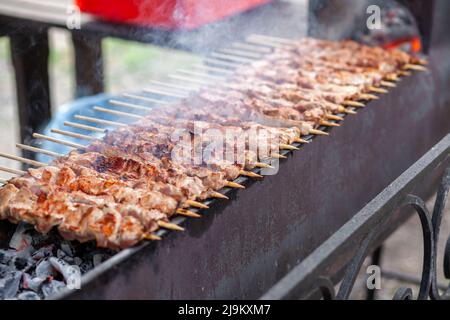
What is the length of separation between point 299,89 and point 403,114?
75 centimetres

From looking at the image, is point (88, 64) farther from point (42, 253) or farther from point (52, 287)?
point (52, 287)

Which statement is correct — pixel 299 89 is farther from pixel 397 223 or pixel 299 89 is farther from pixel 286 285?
pixel 286 285

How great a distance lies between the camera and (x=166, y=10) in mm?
5230

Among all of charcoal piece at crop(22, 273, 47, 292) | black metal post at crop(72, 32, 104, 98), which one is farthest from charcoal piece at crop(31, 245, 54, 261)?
black metal post at crop(72, 32, 104, 98)

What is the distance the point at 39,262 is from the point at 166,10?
269 centimetres

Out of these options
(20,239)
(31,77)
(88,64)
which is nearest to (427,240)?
(20,239)

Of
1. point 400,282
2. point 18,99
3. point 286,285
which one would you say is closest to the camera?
point 286,285

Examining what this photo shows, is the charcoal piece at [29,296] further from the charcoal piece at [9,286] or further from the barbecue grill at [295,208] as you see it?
the barbecue grill at [295,208]

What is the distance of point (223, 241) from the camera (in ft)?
10.4

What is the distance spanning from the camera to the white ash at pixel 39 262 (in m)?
2.92

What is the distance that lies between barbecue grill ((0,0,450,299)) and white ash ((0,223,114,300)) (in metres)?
0.10

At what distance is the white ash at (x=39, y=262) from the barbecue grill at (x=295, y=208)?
104 millimetres
